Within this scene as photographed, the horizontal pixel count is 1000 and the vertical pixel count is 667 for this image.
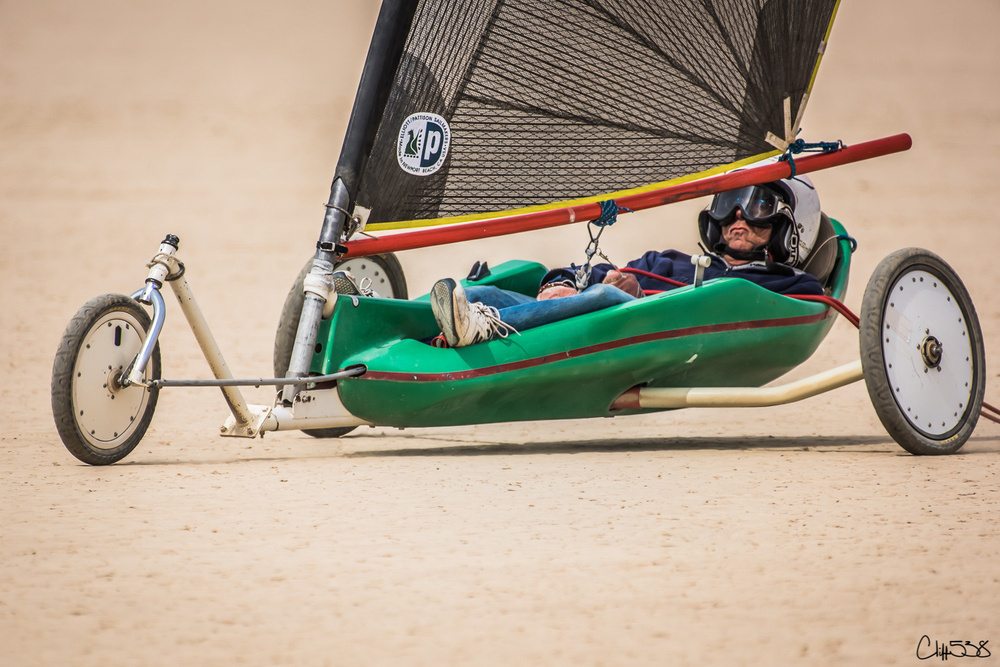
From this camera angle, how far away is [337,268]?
529 cm

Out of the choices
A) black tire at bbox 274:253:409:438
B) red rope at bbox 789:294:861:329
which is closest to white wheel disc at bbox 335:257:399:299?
black tire at bbox 274:253:409:438

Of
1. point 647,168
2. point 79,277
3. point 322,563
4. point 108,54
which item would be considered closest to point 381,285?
point 647,168

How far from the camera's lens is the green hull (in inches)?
167

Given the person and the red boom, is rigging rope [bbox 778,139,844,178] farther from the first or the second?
the person

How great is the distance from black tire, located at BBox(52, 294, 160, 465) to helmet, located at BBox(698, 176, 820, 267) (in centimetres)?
263

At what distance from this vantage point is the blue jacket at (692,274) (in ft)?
15.9

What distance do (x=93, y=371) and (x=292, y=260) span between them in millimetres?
8023

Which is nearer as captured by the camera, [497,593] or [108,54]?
[497,593]

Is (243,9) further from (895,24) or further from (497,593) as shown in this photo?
(497,593)

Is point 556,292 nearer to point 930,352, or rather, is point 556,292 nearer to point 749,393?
point 749,393

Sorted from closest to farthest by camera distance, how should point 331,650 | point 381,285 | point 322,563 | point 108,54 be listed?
1. point 331,650
2. point 322,563
3. point 381,285
4. point 108,54

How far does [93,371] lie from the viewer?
3.86 m

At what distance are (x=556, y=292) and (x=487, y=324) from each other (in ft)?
2.33
